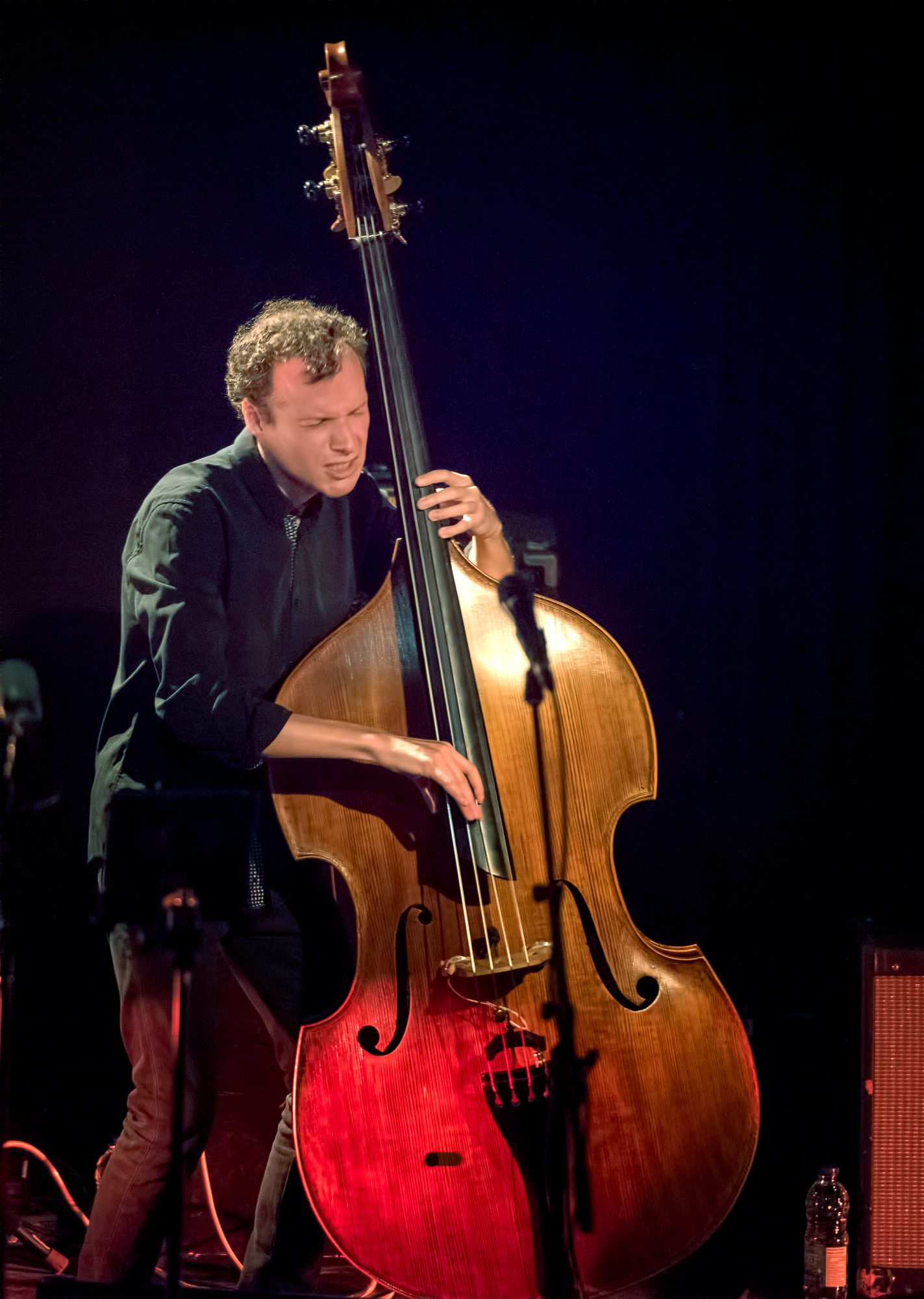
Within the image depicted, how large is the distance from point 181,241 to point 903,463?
6.40 ft

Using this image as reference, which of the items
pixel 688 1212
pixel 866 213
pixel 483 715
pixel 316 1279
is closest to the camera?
pixel 688 1212

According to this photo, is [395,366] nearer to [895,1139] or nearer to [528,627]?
[528,627]

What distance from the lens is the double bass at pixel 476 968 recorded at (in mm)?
1878

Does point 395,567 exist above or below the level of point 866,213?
below

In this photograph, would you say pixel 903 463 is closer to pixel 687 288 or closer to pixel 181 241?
pixel 687 288

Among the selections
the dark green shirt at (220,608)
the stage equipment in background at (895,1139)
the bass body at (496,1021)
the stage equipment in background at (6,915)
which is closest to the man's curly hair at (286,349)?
the dark green shirt at (220,608)

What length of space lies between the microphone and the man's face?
1.99 feet

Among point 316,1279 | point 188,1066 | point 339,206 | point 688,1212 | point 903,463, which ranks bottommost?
point 316,1279

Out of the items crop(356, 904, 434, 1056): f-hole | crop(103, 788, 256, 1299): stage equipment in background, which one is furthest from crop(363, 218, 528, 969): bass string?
crop(103, 788, 256, 1299): stage equipment in background

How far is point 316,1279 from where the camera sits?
8.80ft

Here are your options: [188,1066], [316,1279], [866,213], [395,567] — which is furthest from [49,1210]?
[866,213]

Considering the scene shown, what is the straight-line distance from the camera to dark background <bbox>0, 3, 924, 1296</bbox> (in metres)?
2.91

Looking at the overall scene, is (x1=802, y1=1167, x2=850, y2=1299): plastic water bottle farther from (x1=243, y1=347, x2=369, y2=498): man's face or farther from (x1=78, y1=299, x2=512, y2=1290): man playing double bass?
(x1=243, y1=347, x2=369, y2=498): man's face

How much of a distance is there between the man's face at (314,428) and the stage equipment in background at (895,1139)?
1570 mm
